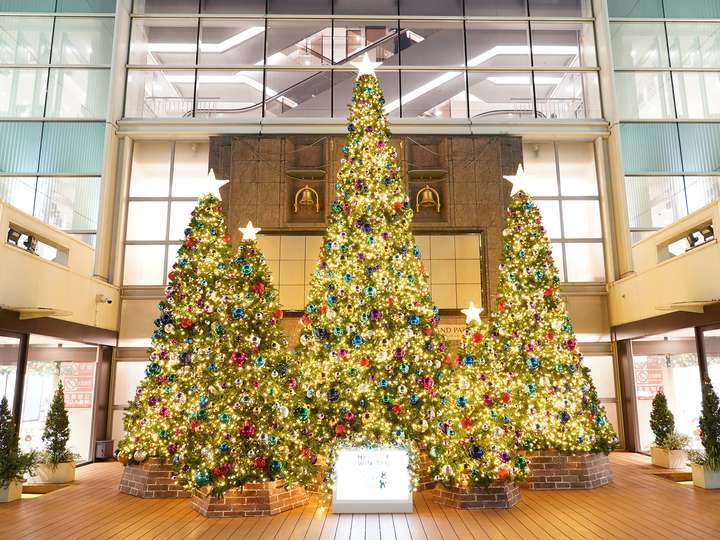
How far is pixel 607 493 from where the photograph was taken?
749 centimetres

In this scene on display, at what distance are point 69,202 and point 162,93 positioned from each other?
399cm

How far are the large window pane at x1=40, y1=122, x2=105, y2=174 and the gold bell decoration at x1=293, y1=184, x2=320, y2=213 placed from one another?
16.7 feet

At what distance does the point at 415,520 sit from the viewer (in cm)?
611

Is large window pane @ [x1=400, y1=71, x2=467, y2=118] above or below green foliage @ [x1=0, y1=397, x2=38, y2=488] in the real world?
above

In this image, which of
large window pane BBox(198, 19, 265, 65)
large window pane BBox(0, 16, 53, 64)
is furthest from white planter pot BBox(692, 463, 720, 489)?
large window pane BBox(0, 16, 53, 64)

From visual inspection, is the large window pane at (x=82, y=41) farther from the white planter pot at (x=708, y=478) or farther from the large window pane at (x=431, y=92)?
the white planter pot at (x=708, y=478)

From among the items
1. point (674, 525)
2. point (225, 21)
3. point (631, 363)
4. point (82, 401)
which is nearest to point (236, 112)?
point (225, 21)

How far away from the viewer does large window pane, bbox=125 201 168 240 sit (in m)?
13.3

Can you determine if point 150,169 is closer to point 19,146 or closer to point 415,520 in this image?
point 19,146

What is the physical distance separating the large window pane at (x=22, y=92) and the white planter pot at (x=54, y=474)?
9.19m

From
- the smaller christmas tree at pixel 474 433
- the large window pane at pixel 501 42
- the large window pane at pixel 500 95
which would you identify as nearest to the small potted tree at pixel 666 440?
the smaller christmas tree at pixel 474 433

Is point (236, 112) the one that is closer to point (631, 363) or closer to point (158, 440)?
point (158, 440)

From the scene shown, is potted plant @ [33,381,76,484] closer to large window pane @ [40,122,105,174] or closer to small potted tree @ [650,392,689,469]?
large window pane @ [40,122,105,174]

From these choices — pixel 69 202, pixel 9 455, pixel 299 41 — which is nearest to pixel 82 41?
pixel 69 202
